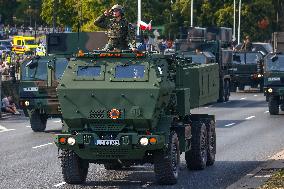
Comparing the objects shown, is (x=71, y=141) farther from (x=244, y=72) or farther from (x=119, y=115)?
(x=244, y=72)

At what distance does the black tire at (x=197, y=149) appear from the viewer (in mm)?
20312

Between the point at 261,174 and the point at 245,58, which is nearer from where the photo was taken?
the point at 261,174

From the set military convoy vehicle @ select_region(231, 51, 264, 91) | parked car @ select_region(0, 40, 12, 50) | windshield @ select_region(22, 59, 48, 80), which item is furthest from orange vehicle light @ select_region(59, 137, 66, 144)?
parked car @ select_region(0, 40, 12, 50)

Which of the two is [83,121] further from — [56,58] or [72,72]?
[56,58]

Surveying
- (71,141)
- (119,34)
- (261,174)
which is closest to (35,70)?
(119,34)

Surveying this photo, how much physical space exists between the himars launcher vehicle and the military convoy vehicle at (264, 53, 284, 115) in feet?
64.4

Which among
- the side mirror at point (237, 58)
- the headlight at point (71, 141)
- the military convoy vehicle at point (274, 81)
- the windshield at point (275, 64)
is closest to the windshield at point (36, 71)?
the military convoy vehicle at point (274, 81)

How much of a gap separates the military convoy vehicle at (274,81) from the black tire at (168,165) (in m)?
20.4

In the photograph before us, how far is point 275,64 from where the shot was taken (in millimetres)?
39031

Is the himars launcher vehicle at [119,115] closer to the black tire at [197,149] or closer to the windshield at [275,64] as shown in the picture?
the black tire at [197,149]

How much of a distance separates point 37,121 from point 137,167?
1068 centimetres

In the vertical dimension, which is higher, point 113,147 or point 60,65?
point 60,65

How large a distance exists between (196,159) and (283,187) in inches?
160

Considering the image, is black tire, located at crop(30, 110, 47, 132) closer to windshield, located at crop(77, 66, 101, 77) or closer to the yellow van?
windshield, located at crop(77, 66, 101, 77)
